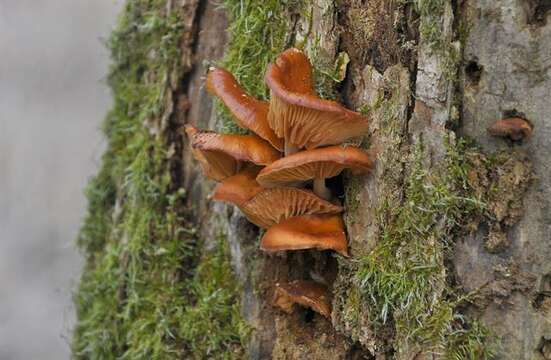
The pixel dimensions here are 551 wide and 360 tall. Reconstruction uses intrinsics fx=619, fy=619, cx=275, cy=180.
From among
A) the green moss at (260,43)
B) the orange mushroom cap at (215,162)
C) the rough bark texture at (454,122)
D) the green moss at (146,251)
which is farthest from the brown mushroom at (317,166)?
the green moss at (146,251)

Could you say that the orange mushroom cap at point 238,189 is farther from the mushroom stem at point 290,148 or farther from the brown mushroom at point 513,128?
the brown mushroom at point 513,128

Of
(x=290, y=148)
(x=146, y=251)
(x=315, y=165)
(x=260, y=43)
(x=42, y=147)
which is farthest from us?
(x=42, y=147)

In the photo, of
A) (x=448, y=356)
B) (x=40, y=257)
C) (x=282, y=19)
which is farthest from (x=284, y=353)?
(x=40, y=257)

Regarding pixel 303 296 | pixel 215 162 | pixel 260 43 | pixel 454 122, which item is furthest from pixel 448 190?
pixel 260 43

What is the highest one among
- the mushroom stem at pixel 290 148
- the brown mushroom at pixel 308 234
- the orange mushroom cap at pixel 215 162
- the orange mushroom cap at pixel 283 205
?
the mushroom stem at pixel 290 148

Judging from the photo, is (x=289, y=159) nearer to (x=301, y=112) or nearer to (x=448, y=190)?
(x=301, y=112)

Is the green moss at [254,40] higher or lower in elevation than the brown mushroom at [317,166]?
higher

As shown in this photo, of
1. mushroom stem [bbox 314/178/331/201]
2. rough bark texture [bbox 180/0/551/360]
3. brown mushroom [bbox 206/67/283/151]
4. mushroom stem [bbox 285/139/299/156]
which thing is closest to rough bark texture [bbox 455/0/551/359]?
rough bark texture [bbox 180/0/551/360]
